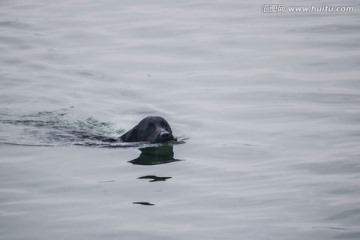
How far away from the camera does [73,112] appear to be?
16031 mm

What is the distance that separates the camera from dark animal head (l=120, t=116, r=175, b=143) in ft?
44.2

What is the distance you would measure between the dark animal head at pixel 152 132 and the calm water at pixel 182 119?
0.21m

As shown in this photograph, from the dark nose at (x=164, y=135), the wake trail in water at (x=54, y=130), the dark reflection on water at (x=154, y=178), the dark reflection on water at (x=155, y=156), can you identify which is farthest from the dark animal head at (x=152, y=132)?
the dark reflection on water at (x=154, y=178)

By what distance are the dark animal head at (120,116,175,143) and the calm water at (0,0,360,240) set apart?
0.21m

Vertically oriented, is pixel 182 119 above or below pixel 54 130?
above

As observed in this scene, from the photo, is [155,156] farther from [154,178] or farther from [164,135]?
[154,178]

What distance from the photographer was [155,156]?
1315cm

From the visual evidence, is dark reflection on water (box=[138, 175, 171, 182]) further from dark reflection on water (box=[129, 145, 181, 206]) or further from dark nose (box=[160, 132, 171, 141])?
dark nose (box=[160, 132, 171, 141])

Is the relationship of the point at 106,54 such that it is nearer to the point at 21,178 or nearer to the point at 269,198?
the point at 21,178

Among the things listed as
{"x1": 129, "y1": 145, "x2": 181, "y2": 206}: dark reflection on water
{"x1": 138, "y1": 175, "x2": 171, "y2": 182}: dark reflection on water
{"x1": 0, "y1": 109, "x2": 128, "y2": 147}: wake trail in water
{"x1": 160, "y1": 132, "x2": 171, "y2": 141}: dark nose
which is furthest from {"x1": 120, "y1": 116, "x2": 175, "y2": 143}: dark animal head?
{"x1": 138, "y1": 175, "x2": 171, "y2": 182}: dark reflection on water

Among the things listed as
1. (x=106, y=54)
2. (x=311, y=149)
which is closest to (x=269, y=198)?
(x=311, y=149)

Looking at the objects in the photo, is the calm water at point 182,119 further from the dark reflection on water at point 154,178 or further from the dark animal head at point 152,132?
the dark animal head at point 152,132

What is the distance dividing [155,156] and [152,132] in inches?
25.3

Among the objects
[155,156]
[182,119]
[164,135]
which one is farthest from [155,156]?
[182,119]
